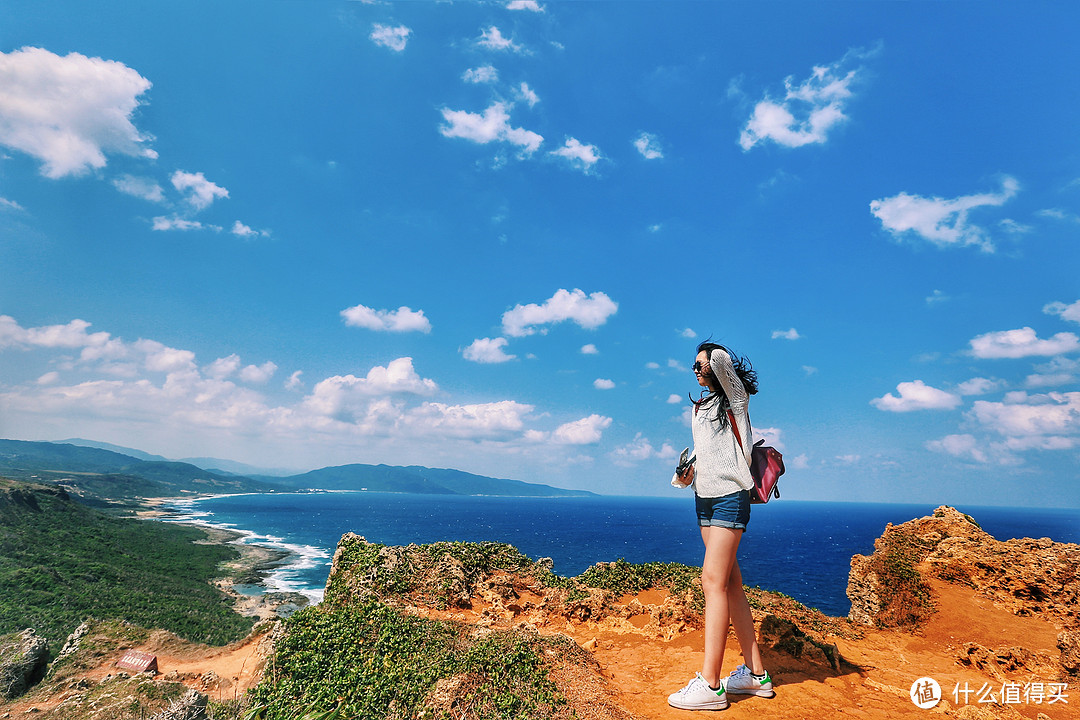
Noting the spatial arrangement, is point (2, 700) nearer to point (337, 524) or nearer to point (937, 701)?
point (937, 701)

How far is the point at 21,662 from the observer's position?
28.7 feet

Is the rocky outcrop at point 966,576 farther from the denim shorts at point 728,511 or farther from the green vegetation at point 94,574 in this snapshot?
the green vegetation at point 94,574

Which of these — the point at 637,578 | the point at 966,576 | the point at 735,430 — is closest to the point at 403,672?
the point at 735,430

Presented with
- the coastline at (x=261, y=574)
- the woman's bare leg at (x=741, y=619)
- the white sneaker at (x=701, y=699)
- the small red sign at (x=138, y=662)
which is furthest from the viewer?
the coastline at (x=261, y=574)

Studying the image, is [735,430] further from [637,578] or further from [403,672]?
[637,578]

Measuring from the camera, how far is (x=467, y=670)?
495 centimetres

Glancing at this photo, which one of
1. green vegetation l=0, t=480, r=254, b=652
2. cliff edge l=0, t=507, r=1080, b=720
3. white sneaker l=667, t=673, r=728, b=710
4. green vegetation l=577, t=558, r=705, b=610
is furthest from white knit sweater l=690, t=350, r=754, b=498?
green vegetation l=0, t=480, r=254, b=652

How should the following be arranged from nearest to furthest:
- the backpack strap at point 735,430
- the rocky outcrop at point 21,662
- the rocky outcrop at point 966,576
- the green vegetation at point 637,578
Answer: the backpack strap at point 735,430 < the rocky outcrop at point 966,576 < the rocky outcrop at point 21,662 < the green vegetation at point 637,578

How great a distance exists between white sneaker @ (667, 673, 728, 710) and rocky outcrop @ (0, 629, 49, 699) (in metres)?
11.8

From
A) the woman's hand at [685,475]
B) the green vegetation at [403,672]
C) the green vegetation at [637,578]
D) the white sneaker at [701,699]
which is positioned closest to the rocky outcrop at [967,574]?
the green vegetation at [637,578]

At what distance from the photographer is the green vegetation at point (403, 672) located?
454 cm

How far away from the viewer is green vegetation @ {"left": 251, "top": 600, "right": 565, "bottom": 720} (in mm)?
4543

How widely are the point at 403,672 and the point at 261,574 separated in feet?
252

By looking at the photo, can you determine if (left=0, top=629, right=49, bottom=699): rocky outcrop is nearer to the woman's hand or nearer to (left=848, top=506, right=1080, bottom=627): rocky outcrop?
the woman's hand
